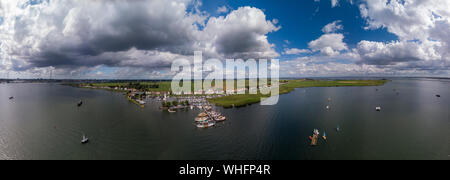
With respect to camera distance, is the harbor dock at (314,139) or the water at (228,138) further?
the harbor dock at (314,139)

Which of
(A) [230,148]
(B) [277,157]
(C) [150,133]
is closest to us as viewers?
(B) [277,157]

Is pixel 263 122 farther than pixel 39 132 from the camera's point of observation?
Yes

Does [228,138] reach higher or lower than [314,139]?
lower

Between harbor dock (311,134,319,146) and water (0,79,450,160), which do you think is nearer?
water (0,79,450,160)

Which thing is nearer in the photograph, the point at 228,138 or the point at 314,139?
the point at 314,139
